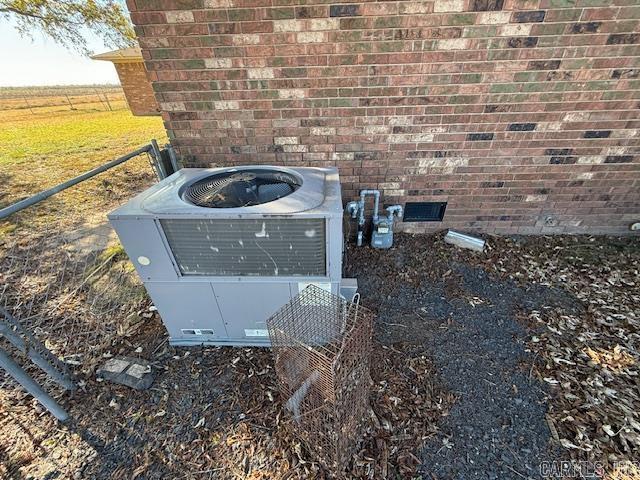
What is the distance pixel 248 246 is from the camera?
1.61m

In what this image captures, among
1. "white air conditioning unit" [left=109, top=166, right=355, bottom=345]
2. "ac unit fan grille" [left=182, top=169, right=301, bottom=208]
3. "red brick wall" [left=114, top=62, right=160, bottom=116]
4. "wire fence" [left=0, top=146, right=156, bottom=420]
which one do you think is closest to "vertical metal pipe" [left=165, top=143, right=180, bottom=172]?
"white air conditioning unit" [left=109, top=166, right=355, bottom=345]

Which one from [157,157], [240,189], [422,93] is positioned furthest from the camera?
[157,157]

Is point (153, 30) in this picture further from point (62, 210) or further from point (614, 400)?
point (614, 400)

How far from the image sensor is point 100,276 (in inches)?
108

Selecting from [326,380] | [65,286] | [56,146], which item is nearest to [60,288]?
[65,286]

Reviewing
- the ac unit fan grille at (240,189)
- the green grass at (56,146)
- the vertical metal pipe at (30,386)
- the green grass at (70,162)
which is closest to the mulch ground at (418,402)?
the vertical metal pipe at (30,386)

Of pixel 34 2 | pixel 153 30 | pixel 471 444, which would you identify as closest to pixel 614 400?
pixel 471 444

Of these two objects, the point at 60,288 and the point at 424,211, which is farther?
the point at 424,211

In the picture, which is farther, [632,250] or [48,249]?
[48,249]

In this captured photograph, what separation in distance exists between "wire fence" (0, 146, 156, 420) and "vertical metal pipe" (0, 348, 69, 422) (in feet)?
0.32

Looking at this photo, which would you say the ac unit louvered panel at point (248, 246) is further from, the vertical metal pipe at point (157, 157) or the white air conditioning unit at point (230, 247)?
the vertical metal pipe at point (157, 157)

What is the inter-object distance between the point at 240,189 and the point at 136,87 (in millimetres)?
10934

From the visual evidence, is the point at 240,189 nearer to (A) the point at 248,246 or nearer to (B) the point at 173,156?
(A) the point at 248,246

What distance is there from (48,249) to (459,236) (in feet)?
14.8
